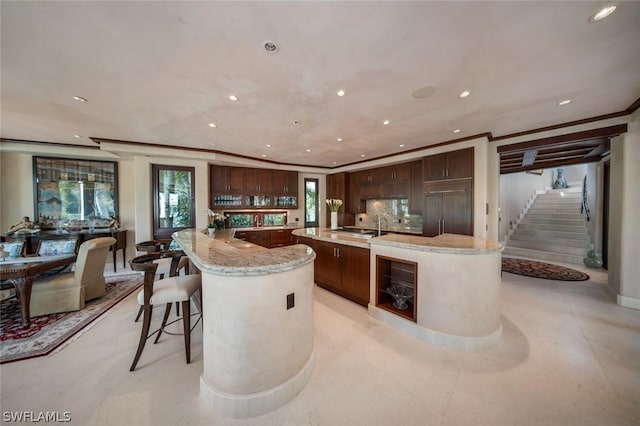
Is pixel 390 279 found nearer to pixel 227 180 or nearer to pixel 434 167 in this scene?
pixel 434 167

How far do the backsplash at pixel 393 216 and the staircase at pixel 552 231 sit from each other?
3.65 meters

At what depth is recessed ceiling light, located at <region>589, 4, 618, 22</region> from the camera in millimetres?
1392

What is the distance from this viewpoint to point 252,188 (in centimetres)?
593

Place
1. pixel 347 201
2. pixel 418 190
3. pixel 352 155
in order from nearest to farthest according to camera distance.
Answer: pixel 418 190, pixel 352 155, pixel 347 201

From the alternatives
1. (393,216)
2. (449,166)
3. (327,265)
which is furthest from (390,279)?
(393,216)

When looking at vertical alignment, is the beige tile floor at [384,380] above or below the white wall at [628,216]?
below

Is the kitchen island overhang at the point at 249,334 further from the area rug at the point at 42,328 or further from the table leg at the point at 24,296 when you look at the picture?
the table leg at the point at 24,296

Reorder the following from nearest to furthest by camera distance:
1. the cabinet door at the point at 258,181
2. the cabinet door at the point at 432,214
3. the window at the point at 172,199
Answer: the cabinet door at the point at 432,214 → the window at the point at 172,199 → the cabinet door at the point at 258,181

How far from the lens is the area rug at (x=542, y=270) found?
14.3 feet

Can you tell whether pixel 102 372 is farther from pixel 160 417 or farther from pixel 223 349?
pixel 223 349

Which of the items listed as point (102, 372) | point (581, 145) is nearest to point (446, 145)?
point (581, 145)

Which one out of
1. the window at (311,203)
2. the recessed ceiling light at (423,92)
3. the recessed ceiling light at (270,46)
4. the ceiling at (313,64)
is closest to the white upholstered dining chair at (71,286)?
the ceiling at (313,64)

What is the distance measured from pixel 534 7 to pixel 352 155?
409 cm

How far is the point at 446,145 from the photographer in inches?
169
